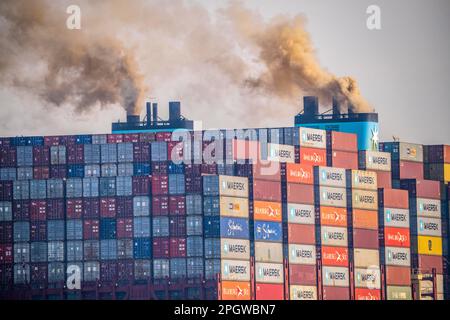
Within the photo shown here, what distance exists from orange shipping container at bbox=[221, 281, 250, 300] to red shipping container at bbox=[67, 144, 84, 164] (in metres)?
10.6

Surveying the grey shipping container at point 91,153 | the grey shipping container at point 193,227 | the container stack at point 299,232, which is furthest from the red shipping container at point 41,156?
the container stack at point 299,232

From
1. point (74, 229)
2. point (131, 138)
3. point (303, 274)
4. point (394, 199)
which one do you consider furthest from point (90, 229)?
point (394, 199)

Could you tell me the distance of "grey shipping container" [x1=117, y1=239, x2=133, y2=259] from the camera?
63.0 meters

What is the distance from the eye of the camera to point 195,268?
205 ft

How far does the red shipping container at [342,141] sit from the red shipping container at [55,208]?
1605cm

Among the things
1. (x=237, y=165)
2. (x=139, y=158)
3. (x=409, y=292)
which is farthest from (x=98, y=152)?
(x=409, y=292)

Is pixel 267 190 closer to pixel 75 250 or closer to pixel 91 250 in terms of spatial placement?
pixel 91 250

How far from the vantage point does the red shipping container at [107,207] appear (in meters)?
63.8

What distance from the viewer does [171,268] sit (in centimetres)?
6269

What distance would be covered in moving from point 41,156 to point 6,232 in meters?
4.67

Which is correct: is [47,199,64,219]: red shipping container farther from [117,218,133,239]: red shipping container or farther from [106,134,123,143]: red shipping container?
[106,134,123,143]: red shipping container

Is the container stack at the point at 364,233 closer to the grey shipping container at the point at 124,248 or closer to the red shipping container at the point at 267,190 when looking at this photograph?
the red shipping container at the point at 267,190
